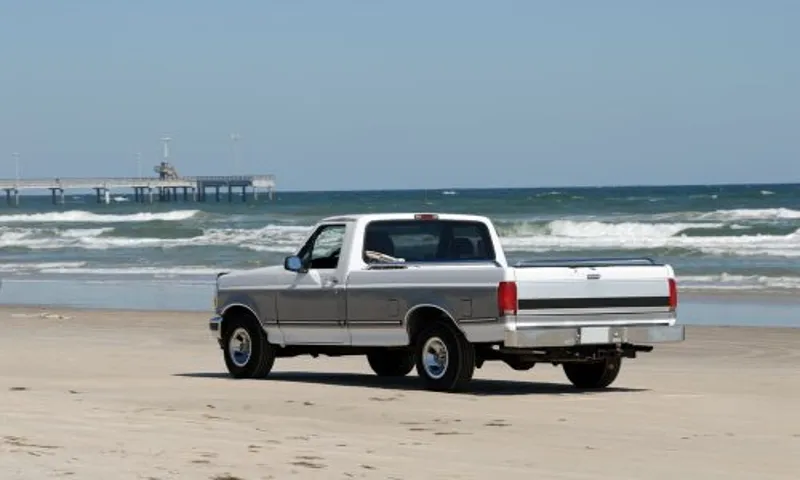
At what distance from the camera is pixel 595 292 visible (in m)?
14.5

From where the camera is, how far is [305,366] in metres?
18.9

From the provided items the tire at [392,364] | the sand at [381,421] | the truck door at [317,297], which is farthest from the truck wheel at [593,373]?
the truck door at [317,297]

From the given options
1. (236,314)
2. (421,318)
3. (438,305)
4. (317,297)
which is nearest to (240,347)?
(236,314)

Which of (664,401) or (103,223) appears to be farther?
(103,223)

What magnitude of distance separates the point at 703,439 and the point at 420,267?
3776mm

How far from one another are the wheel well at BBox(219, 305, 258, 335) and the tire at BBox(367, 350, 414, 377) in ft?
4.07

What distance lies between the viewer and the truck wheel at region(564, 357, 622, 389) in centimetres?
1570

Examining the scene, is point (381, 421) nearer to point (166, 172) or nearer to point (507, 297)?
point (507, 297)

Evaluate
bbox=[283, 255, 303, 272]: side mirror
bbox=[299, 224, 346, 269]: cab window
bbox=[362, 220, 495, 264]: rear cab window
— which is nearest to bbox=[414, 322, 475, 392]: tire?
bbox=[362, 220, 495, 264]: rear cab window

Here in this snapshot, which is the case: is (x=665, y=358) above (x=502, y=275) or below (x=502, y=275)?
below

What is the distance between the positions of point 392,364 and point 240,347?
1508 mm

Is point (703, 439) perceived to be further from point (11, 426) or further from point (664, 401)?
point (11, 426)

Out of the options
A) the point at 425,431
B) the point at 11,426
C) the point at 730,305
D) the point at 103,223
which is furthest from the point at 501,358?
the point at 103,223

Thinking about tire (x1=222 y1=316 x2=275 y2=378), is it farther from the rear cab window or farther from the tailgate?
the tailgate
